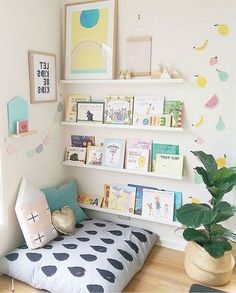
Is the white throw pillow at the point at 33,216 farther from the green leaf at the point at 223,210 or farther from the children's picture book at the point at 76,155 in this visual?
the green leaf at the point at 223,210

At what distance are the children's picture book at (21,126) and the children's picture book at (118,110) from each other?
686 millimetres

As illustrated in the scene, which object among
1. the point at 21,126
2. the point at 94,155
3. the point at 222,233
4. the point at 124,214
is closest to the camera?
the point at 222,233

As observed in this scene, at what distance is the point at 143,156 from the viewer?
101 inches

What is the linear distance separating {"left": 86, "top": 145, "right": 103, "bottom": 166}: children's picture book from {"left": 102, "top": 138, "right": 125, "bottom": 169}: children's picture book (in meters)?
0.06

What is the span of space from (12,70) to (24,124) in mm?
412

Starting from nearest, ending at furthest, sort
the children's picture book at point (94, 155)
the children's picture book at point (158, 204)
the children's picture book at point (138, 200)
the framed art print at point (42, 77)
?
the framed art print at point (42, 77), the children's picture book at point (158, 204), the children's picture book at point (138, 200), the children's picture book at point (94, 155)

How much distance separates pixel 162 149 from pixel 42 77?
3.84 feet

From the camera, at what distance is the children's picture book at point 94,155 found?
9.03 ft

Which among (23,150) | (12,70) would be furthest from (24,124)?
(12,70)

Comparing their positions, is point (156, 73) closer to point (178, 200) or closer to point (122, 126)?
point (122, 126)

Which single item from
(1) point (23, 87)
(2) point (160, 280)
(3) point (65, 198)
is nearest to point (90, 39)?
(1) point (23, 87)

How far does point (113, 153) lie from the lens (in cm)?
268

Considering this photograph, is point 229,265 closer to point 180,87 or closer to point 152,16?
point 180,87

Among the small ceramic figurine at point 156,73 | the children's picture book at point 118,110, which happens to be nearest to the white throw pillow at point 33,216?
the children's picture book at point 118,110
